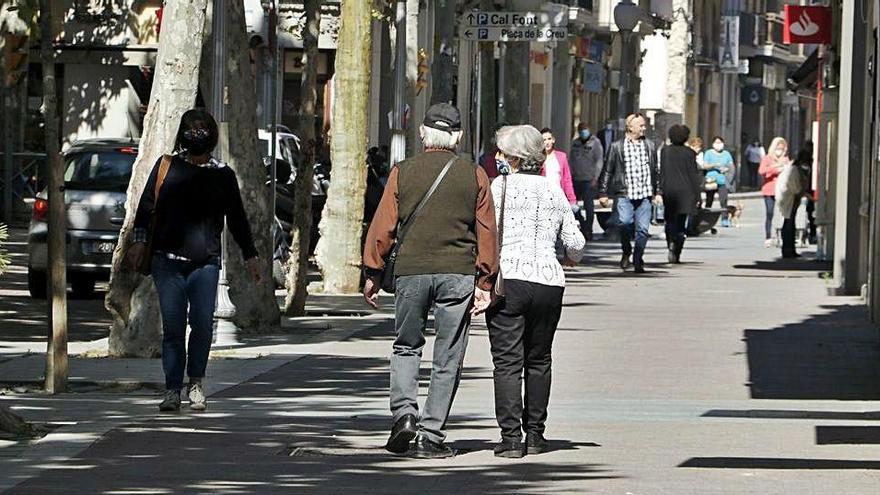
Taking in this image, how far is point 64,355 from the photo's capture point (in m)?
13.8

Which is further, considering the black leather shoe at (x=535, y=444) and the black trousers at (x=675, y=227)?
the black trousers at (x=675, y=227)

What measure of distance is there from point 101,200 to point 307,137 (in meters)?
2.47

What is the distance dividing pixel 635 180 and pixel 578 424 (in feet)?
51.0

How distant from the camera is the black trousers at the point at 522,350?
11359 mm

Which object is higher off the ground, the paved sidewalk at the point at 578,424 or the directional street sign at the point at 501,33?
the directional street sign at the point at 501,33

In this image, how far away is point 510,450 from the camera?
1124cm

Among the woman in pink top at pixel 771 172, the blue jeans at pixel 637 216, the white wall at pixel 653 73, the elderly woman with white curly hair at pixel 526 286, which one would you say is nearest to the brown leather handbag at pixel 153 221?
the elderly woman with white curly hair at pixel 526 286

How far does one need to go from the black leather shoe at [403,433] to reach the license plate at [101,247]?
11.7 metres

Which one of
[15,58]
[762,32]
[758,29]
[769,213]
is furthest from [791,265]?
[762,32]

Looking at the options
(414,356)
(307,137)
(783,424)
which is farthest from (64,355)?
(307,137)

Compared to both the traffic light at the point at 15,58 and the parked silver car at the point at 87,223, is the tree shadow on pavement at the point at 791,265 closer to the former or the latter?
the parked silver car at the point at 87,223

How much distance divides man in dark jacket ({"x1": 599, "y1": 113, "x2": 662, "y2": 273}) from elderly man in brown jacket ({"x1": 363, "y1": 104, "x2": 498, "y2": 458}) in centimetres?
1685

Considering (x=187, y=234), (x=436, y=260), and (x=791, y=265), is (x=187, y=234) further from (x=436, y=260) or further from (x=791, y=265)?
(x=791, y=265)

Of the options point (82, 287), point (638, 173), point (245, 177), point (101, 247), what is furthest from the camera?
point (638, 173)
